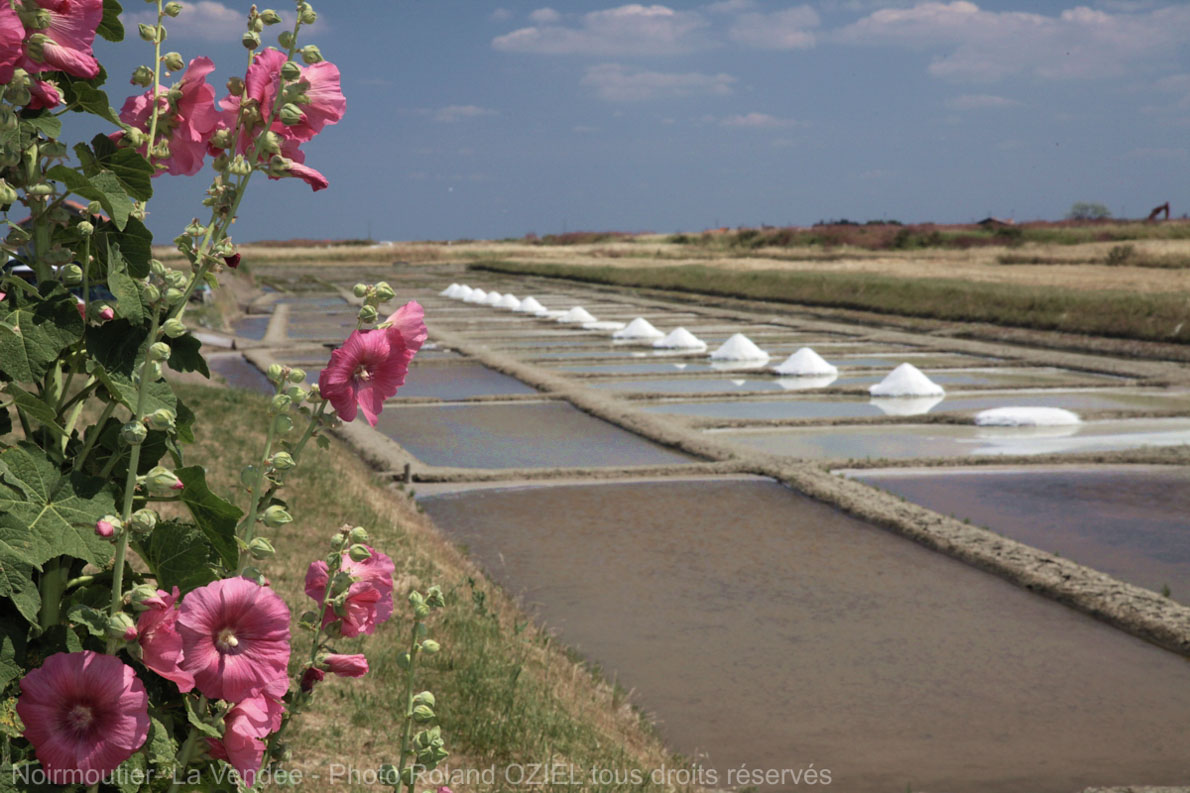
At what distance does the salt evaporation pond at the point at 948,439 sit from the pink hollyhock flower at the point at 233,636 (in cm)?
848

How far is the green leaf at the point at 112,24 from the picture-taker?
1.46 meters

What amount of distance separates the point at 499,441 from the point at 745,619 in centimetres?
539

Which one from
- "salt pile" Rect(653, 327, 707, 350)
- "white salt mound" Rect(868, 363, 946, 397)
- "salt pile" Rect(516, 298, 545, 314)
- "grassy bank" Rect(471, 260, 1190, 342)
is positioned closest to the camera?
"white salt mound" Rect(868, 363, 946, 397)

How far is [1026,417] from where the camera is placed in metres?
11.2

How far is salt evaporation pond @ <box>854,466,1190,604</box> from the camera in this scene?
21.1 feet

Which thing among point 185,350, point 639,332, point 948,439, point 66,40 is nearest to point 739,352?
point 639,332

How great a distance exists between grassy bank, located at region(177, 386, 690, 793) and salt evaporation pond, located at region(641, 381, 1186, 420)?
6.34m

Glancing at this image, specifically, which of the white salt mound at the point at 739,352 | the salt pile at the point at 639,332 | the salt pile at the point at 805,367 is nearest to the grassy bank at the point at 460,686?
the salt pile at the point at 805,367

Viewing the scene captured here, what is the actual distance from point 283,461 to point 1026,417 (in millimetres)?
10980

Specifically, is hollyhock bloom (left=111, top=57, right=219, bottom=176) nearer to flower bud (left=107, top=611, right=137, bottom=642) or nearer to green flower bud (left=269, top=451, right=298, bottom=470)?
green flower bud (left=269, top=451, right=298, bottom=470)

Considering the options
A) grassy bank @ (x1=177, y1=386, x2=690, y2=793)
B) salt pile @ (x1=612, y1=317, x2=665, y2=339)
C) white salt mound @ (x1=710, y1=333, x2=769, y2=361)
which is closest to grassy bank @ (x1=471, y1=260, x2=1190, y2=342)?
white salt mound @ (x1=710, y1=333, x2=769, y2=361)

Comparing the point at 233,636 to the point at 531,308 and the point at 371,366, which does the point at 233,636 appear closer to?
the point at 371,366

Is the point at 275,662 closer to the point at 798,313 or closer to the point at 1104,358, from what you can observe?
the point at 1104,358

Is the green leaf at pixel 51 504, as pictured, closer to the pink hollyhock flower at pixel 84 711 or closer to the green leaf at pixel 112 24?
the pink hollyhock flower at pixel 84 711
